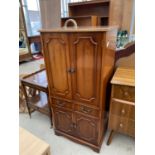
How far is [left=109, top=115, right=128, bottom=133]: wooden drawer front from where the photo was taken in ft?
4.68

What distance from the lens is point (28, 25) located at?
4750 millimetres

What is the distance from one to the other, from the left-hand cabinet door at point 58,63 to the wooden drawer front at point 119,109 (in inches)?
18.4

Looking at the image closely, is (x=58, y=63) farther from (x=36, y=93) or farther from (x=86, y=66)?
(x=36, y=93)

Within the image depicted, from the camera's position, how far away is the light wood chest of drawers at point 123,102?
128cm

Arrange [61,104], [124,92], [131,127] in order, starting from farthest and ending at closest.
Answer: [61,104] < [131,127] < [124,92]

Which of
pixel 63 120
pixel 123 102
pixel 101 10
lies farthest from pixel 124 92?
pixel 101 10

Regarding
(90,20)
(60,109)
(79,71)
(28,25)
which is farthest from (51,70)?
(28,25)

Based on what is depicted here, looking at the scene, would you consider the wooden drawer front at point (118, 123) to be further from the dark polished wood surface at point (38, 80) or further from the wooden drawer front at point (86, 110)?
the dark polished wood surface at point (38, 80)

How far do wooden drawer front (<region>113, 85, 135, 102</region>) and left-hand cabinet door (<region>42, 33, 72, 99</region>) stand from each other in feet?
1.52

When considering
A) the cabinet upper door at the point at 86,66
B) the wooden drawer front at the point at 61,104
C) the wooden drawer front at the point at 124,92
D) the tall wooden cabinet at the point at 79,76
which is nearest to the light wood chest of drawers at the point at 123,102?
the wooden drawer front at the point at 124,92

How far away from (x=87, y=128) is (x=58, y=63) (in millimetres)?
789

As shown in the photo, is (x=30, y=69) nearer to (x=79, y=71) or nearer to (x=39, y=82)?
(x=39, y=82)

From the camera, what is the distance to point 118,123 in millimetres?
1469
